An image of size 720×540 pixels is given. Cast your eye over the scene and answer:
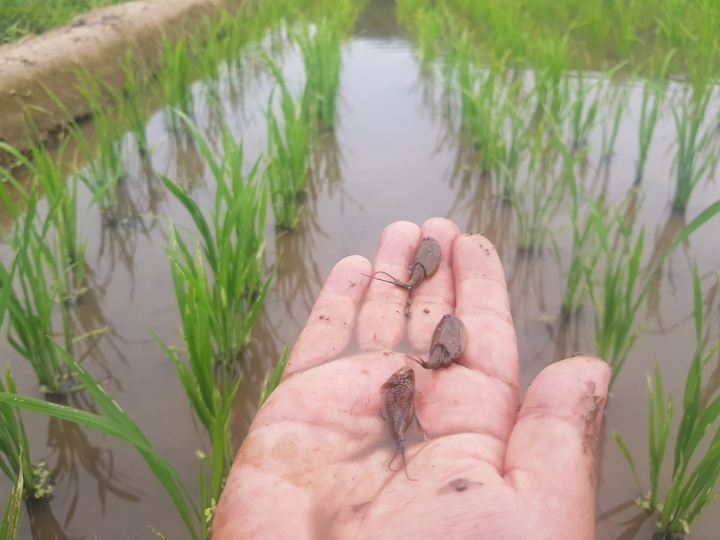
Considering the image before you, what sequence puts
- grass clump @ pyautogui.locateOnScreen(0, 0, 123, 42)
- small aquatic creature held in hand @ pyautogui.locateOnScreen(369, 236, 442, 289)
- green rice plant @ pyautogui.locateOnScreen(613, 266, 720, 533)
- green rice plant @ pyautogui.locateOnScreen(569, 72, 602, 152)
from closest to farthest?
green rice plant @ pyautogui.locateOnScreen(613, 266, 720, 533) → small aquatic creature held in hand @ pyautogui.locateOnScreen(369, 236, 442, 289) → green rice plant @ pyautogui.locateOnScreen(569, 72, 602, 152) → grass clump @ pyautogui.locateOnScreen(0, 0, 123, 42)

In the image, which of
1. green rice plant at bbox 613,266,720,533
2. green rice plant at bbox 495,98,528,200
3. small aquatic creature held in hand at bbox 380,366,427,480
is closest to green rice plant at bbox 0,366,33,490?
small aquatic creature held in hand at bbox 380,366,427,480

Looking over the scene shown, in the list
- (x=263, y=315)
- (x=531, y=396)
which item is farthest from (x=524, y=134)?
(x=531, y=396)

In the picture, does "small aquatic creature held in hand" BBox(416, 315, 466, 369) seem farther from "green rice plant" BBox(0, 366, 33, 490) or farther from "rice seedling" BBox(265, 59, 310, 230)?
"rice seedling" BBox(265, 59, 310, 230)

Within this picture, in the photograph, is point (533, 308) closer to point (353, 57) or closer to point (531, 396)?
point (531, 396)

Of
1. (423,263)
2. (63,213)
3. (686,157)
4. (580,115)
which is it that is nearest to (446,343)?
(423,263)

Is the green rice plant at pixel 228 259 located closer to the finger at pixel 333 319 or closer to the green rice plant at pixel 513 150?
the finger at pixel 333 319

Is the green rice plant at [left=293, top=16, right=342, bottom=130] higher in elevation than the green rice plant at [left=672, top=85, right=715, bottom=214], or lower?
higher

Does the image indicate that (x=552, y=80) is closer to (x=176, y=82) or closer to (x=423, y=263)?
(x=423, y=263)
